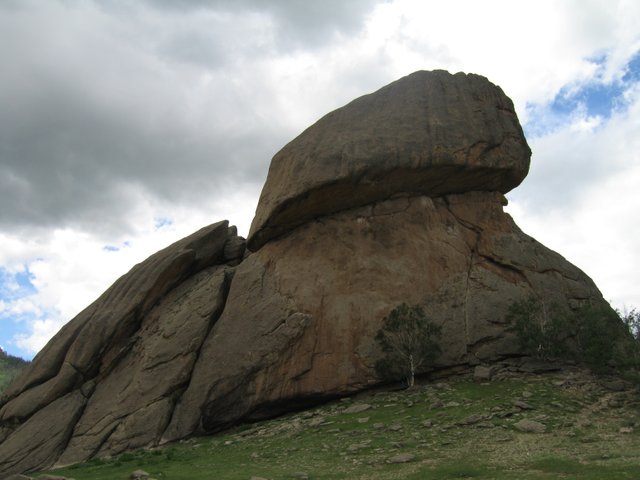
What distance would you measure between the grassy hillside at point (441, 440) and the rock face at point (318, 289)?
242 centimetres

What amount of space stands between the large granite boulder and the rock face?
0.12 metres

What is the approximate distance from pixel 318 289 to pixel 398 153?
8993 mm

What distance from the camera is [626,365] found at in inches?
1018

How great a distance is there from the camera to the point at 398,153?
31797mm

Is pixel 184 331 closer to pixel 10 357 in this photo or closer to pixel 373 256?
pixel 373 256

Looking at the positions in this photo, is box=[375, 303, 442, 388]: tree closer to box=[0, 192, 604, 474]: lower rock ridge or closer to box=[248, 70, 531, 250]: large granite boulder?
box=[0, 192, 604, 474]: lower rock ridge

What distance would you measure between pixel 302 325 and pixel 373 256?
5.67 meters

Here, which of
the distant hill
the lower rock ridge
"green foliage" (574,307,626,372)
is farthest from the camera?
the distant hill

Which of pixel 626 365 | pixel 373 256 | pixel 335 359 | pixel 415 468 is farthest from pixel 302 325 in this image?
pixel 626 365

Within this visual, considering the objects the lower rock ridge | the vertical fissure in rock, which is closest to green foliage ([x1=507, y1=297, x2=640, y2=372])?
the lower rock ridge

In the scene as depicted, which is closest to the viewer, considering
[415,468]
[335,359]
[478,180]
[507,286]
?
[415,468]

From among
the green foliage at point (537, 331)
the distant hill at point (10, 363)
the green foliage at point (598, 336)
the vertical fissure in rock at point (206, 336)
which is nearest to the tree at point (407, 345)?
the green foliage at point (537, 331)

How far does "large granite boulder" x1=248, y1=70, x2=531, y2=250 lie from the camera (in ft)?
105

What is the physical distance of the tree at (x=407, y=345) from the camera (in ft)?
91.1
